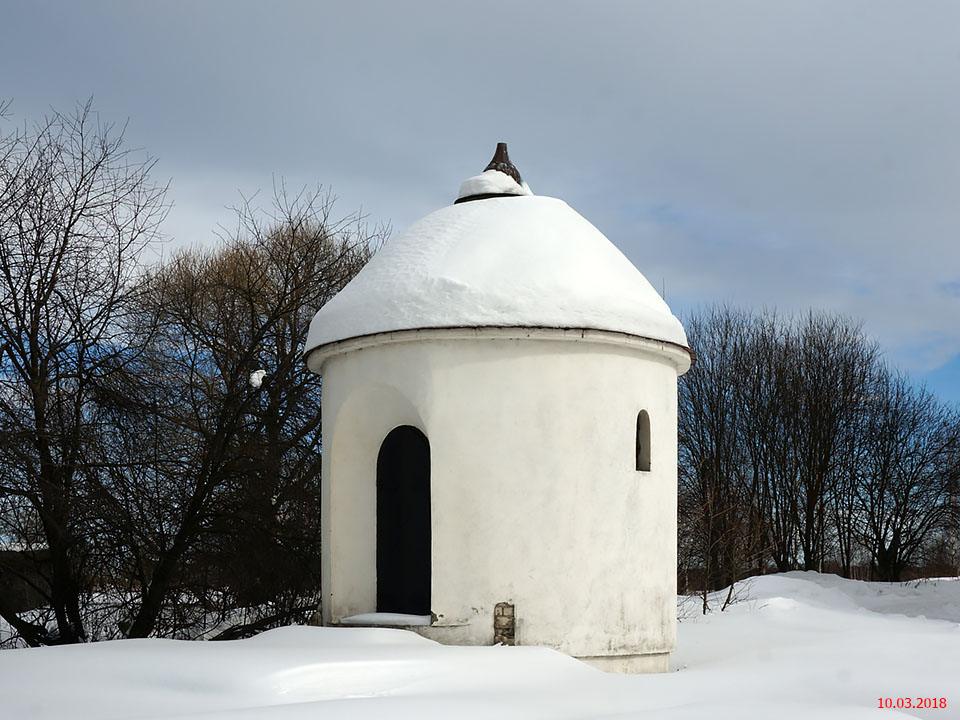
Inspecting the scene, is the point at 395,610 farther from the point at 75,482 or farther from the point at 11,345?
the point at 11,345

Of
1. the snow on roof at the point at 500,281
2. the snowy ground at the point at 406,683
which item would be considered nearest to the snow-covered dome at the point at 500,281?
the snow on roof at the point at 500,281

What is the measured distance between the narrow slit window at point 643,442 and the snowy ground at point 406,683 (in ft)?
6.81

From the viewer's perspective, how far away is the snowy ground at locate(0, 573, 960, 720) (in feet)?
23.5

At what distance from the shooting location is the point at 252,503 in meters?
15.9

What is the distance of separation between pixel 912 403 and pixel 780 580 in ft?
35.6

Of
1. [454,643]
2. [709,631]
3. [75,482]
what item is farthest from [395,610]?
[709,631]

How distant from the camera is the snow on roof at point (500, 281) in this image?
995cm

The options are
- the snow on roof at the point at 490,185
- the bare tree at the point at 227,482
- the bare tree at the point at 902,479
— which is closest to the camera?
the snow on roof at the point at 490,185

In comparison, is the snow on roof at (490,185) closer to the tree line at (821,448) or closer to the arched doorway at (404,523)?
the arched doorway at (404,523)

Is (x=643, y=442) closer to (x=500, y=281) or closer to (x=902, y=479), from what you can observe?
(x=500, y=281)

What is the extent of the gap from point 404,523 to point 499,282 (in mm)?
2745

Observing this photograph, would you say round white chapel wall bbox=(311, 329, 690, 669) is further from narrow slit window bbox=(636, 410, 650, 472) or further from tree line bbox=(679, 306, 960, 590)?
tree line bbox=(679, 306, 960, 590)
